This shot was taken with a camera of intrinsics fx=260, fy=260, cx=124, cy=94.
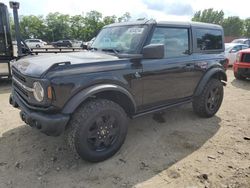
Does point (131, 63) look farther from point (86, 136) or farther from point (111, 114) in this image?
point (86, 136)

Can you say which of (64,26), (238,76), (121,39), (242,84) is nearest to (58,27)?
(64,26)

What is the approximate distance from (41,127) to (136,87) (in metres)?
1.47

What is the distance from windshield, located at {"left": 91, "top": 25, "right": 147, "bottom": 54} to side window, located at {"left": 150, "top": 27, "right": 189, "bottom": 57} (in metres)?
0.25

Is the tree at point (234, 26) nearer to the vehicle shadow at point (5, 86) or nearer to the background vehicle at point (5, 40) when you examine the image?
the vehicle shadow at point (5, 86)

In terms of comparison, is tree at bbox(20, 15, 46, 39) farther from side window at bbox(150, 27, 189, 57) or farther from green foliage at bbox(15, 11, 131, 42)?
side window at bbox(150, 27, 189, 57)

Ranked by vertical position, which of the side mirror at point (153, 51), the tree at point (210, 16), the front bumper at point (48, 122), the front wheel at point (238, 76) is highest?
the tree at point (210, 16)

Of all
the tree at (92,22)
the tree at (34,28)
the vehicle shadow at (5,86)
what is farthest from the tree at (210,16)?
the vehicle shadow at (5,86)

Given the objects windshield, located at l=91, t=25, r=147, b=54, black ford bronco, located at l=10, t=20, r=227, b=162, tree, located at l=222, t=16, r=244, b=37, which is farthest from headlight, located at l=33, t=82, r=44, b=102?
tree, located at l=222, t=16, r=244, b=37

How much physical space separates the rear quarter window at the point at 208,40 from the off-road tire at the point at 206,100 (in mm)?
682

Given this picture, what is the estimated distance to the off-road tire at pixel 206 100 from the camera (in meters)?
5.09

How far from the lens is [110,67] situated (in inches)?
140

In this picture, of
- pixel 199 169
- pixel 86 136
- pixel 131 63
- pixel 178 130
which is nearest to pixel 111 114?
pixel 86 136

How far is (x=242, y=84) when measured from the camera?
9023 millimetres

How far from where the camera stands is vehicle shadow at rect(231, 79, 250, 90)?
856 cm
